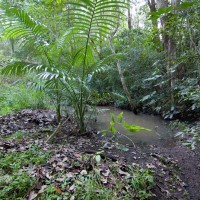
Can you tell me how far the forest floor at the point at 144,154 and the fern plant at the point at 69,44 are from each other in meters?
0.49

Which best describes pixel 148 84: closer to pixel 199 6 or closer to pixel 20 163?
pixel 199 6

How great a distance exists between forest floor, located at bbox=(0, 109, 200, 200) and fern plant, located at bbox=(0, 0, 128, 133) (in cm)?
49

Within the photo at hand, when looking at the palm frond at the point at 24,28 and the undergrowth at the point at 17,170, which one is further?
the palm frond at the point at 24,28

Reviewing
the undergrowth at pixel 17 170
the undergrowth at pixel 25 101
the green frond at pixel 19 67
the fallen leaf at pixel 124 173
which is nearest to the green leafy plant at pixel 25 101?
the undergrowth at pixel 25 101

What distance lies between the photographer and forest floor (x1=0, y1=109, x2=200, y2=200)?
2223 millimetres

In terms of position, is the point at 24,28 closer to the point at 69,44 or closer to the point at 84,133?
the point at 69,44

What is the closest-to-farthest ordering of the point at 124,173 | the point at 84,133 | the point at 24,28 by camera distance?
1. the point at 124,173
2. the point at 24,28
3. the point at 84,133

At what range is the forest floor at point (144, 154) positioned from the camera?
7.29 ft

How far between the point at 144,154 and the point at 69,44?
2247 mm

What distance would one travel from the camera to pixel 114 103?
916 centimetres

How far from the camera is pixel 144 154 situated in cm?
296

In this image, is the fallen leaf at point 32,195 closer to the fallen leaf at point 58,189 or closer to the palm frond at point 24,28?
the fallen leaf at point 58,189

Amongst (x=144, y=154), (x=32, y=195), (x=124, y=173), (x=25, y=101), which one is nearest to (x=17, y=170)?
(x=32, y=195)

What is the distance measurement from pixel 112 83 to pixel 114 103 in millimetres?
865
